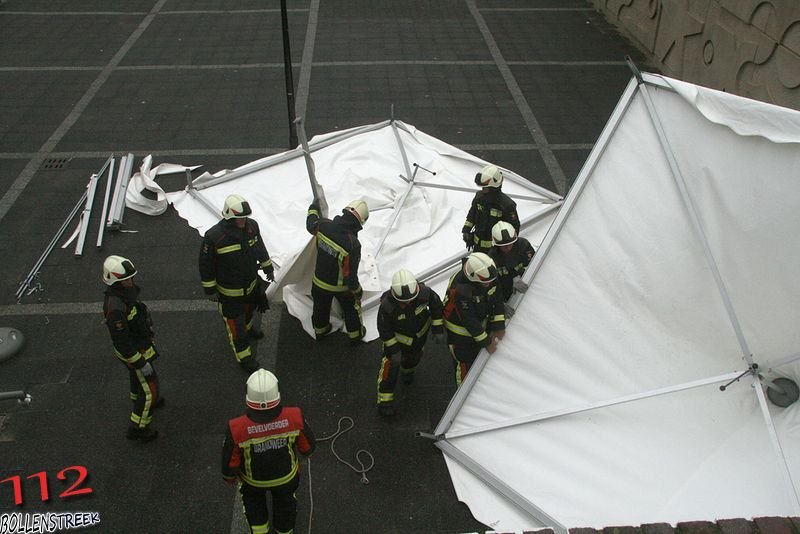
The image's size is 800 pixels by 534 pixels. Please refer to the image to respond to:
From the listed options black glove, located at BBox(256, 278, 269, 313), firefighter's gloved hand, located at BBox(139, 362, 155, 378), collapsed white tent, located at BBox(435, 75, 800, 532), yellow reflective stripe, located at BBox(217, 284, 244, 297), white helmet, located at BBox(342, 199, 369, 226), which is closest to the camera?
collapsed white tent, located at BBox(435, 75, 800, 532)

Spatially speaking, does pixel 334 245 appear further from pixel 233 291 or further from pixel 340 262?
pixel 233 291

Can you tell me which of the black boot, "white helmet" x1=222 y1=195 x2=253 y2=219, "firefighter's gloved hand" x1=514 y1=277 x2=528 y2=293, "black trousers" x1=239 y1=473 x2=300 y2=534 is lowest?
"black trousers" x1=239 y1=473 x2=300 y2=534

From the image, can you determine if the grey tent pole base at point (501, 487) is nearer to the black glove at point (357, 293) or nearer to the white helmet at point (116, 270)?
the black glove at point (357, 293)

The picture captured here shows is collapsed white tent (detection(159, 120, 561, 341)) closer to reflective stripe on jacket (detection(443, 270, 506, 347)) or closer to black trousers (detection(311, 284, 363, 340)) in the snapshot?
black trousers (detection(311, 284, 363, 340))

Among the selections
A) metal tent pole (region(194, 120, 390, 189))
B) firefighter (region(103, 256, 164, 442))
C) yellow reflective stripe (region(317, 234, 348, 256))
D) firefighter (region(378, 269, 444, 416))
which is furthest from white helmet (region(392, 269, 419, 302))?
metal tent pole (region(194, 120, 390, 189))

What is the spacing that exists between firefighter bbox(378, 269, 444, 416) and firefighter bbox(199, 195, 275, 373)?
1.39 metres

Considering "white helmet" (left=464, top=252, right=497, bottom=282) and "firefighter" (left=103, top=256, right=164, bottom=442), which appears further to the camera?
"white helmet" (left=464, top=252, right=497, bottom=282)

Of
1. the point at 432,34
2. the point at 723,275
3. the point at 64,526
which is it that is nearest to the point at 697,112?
Result: the point at 723,275

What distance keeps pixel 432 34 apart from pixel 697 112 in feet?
36.7

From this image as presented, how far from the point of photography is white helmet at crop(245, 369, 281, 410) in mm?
4039

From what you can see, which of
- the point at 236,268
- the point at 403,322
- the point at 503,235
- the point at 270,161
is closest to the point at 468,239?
the point at 503,235

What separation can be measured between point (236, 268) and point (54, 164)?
572cm

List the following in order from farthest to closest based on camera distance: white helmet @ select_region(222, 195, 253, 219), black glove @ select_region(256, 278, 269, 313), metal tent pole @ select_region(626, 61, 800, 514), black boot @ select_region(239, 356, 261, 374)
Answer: black boot @ select_region(239, 356, 261, 374) → black glove @ select_region(256, 278, 269, 313) → white helmet @ select_region(222, 195, 253, 219) → metal tent pole @ select_region(626, 61, 800, 514)

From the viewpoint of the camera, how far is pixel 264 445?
4.21 m
